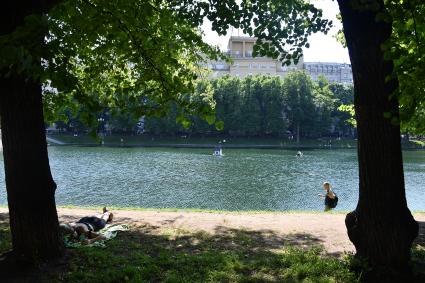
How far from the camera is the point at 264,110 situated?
86125mm

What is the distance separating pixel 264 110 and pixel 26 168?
8090cm

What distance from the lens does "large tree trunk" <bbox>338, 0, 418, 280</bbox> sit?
592cm

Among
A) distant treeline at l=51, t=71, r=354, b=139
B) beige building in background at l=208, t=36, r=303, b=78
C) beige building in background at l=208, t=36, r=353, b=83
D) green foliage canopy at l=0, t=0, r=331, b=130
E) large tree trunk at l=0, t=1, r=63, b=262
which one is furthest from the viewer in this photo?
beige building in background at l=208, t=36, r=303, b=78

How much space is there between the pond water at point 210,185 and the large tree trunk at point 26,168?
16.3 meters

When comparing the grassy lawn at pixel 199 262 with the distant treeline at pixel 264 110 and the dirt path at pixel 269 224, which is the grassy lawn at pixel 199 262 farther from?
the distant treeline at pixel 264 110

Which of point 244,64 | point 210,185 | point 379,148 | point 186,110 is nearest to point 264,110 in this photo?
point 244,64

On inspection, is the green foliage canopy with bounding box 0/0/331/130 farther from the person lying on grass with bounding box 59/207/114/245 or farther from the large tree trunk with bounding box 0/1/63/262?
the person lying on grass with bounding box 59/207/114/245

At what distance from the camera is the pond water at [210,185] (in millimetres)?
24086

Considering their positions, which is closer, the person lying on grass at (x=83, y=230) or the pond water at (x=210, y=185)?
the person lying on grass at (x=83, y=230)

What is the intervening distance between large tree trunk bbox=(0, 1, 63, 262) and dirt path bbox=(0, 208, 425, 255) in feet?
12.3

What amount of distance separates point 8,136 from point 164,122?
253ft

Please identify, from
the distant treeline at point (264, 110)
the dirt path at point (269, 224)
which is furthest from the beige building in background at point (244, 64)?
the dirt path at point (269, 224)

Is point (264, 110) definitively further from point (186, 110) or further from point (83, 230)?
point (186, 110)

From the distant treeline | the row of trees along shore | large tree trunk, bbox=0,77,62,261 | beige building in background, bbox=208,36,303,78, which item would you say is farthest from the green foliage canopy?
beige building in background, bbox=208,36,303,78
